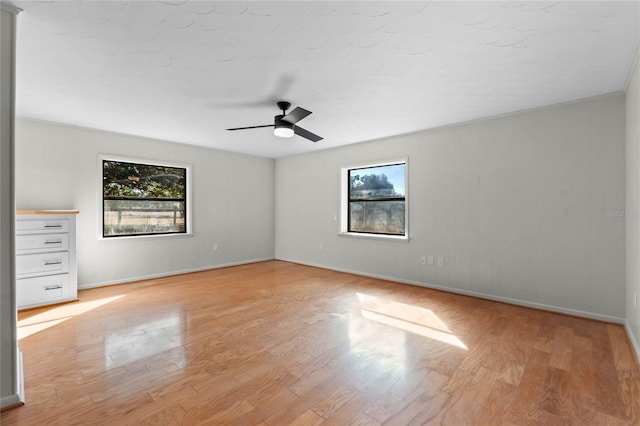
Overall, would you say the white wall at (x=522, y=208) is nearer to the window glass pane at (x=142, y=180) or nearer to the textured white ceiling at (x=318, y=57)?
the textured white ceiling at (x=318, y=57)

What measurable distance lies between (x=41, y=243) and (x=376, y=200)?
4733 mm

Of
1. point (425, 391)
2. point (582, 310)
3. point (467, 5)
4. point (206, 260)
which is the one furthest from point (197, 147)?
point (582, 310)

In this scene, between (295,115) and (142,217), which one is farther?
(142,217)

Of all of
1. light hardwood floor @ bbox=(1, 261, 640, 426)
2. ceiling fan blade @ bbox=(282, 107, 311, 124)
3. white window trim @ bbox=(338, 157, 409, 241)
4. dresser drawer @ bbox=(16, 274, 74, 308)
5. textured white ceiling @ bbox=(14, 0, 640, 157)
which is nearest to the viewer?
light hardwood floor @ bbox=(1, 261, 640, 426)

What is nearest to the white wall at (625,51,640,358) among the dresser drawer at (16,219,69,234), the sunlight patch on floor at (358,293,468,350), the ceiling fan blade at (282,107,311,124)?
the sunlight patch on floor at (358,293,468,350)

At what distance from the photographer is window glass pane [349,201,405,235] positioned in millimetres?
4934

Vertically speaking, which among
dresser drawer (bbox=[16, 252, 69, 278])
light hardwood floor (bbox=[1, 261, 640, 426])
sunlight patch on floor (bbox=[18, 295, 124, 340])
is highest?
dresser drawer (bbox=[16, 252, 69, 278])

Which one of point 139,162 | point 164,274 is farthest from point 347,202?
point 139,162

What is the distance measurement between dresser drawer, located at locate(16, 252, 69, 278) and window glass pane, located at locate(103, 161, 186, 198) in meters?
1.24

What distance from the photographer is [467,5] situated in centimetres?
176

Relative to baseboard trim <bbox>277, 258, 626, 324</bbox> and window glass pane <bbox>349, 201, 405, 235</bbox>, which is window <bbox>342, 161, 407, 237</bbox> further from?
baseboard trim <bbox>277, 258, 626, 324</bbox>

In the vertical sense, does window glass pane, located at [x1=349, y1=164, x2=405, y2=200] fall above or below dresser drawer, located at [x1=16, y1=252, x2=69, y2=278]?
above

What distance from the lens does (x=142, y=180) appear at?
4.96 metres

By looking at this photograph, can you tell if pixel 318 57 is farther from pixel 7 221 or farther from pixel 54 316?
pixel 54 316
